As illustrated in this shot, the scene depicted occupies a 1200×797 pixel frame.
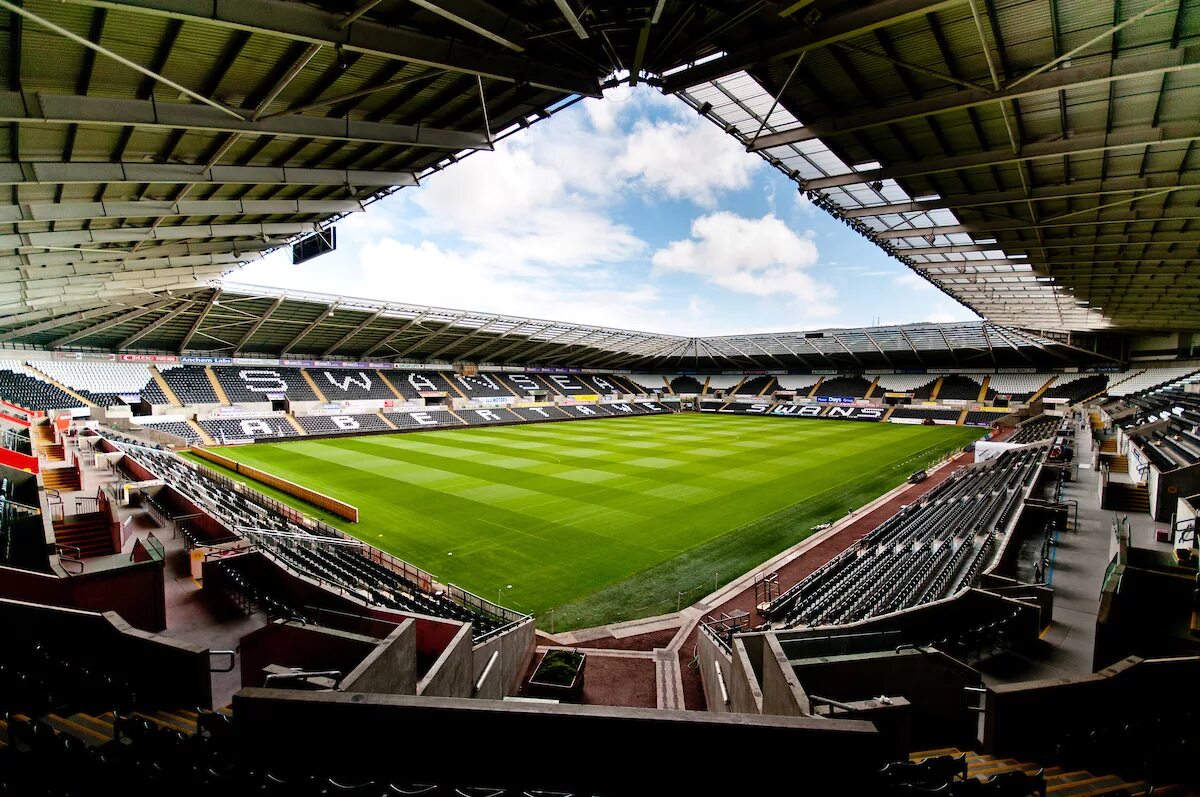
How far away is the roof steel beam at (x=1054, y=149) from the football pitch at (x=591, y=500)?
33.8 ft

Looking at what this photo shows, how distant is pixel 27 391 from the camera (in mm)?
32375

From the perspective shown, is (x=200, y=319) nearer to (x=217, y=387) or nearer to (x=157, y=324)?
(x=157, y=324)

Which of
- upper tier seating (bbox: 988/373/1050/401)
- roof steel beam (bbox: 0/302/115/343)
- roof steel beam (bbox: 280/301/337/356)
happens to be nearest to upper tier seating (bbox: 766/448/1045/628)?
roof steel beam (bbox: 0/302/115/343)

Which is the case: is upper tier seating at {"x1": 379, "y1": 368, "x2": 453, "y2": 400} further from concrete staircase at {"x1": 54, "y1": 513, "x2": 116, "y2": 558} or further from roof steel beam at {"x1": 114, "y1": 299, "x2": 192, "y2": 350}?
concrete staircase at {"x1": 54, "y1": 513, "x2": 116, "y2": 558}

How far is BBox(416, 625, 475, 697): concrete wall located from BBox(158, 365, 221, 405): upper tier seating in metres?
42.9

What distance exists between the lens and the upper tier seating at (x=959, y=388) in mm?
56688

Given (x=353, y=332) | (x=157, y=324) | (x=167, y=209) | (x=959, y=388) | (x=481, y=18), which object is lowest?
(x=959, y=388)

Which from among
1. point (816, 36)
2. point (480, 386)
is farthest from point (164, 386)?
point (816, 36)

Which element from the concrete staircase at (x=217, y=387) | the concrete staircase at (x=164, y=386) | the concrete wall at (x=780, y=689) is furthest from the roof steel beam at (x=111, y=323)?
the concrete wall at (x=780, y=689)

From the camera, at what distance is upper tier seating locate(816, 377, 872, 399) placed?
63812 millimetres

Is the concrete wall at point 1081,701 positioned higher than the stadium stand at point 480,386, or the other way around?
the stadium stand at point 480,386

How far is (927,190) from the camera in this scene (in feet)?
40.0

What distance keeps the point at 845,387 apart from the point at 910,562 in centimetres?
5745

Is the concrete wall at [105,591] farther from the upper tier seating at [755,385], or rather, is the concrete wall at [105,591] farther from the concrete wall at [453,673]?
the upper tier seating at [755,385]
